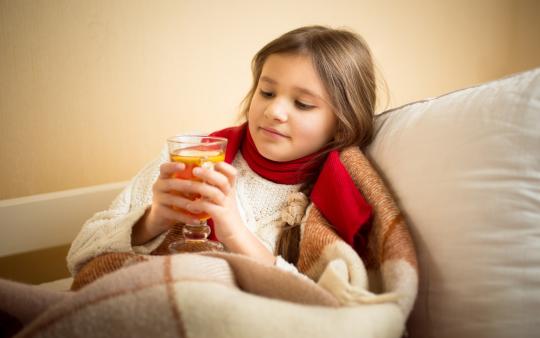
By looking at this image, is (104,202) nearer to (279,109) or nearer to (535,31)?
(279,109)

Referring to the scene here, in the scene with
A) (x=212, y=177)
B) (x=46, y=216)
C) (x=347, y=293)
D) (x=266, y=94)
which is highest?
(x=266, y=94)

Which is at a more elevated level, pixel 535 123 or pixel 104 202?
pixel 535 123

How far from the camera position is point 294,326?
500 millimetres

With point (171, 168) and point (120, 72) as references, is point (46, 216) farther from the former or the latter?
point (171, 168)

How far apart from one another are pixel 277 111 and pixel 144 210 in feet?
1.23

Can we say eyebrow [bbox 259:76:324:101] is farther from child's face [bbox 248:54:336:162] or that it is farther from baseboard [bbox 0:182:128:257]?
baseboard [bbox 0:182:128:257]

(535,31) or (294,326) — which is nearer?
(294,326)

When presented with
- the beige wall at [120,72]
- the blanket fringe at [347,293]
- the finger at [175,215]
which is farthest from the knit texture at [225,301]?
the beige wall at [120,72]

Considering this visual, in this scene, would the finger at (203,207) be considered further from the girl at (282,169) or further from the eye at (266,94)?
the eye at (266,94)

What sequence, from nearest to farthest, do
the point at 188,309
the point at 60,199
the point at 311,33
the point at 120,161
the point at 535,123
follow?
the point at 188,309, the point at 535,123, the point at 311,33, the point at 60,199, the point at 120,161

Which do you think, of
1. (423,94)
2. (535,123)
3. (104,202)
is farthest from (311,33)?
(423,94)

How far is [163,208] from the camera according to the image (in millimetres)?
809

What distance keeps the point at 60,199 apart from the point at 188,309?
35.0 inches

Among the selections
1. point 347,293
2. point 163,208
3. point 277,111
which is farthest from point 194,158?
point 347,293
